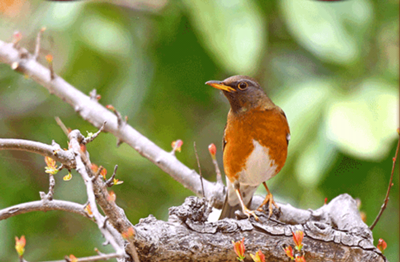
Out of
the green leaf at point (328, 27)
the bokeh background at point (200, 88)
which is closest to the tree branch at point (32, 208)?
the bokeh background at point (200, 88)

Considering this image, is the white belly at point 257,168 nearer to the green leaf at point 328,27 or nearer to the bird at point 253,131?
the bird at point 253,131

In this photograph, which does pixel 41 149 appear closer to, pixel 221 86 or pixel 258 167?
pixel 221 86

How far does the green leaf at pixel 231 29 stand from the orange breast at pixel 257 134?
0.71m

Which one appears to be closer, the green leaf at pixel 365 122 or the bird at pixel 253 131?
the bird at pixel 253 131

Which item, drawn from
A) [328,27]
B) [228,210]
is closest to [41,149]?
[228,210]

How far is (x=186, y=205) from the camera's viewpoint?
1495 mm

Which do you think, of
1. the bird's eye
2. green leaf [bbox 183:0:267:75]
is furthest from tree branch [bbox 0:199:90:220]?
green leaf [bbox 183:0:267:75]

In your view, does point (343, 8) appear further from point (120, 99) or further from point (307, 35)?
point (120, 99)

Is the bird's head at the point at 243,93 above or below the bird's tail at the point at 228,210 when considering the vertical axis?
above

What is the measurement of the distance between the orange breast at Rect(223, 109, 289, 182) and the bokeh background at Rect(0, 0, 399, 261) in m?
0.52

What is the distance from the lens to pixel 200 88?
11.2 ft

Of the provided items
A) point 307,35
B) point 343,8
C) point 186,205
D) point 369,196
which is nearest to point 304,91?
point 307,35

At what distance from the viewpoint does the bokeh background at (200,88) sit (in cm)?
232

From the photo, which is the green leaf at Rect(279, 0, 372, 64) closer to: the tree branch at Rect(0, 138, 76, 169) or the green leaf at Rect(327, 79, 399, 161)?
the green leaf at Rect(327, 79, 399, 161)
